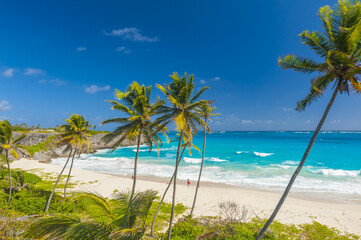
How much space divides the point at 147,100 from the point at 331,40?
1114cm

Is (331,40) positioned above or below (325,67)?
above

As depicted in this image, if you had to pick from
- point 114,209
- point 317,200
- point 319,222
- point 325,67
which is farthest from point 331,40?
point 317,200

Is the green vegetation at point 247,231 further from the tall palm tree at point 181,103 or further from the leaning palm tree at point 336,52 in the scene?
the leaning palm tree at point 336,52

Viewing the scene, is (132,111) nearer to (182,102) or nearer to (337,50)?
(182,102)

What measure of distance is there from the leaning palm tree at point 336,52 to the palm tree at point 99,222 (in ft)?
27.8

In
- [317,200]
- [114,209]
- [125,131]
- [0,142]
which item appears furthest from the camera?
[317,200]

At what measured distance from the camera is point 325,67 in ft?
24.8

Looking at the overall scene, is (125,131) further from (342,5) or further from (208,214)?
(342,5)

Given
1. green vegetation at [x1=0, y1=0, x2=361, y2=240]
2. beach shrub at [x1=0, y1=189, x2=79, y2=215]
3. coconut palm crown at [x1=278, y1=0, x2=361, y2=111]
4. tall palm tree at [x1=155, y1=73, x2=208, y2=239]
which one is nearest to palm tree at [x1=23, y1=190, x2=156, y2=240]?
green vegetation at [x1=0, y1=0, x2=361, y2=240]

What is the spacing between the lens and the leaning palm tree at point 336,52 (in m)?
6.91

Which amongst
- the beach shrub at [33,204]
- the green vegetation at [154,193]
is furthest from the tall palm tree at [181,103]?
the beach shrub at [33,204]

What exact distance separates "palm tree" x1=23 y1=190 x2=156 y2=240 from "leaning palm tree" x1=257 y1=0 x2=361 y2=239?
8472 millimetres

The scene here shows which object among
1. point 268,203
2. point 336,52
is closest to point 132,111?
point 336,52

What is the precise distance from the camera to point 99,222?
5.72 m
